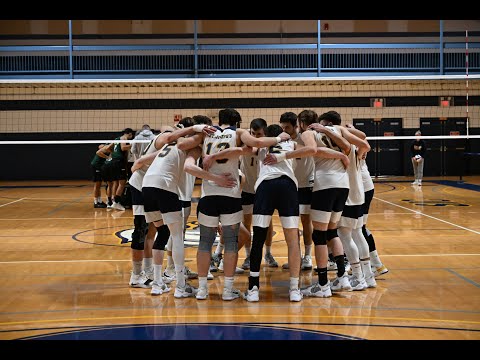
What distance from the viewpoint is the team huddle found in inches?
250

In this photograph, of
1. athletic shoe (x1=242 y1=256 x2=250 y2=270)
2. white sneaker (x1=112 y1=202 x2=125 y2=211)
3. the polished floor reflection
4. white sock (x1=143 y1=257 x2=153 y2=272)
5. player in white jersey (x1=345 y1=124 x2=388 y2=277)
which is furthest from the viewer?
white sneaker (x1=112 y1=202 x2=125 y2=211)

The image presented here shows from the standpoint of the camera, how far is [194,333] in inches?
205

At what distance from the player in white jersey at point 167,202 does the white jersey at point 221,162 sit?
0.17m

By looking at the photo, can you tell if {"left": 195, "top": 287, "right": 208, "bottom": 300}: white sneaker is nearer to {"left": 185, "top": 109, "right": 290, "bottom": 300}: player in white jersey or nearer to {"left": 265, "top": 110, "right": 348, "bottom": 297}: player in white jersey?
{"left": 185, "top": 109, "right": 290, "bottom": 300}: player in white jersey

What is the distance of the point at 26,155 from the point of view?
2491 centimetres

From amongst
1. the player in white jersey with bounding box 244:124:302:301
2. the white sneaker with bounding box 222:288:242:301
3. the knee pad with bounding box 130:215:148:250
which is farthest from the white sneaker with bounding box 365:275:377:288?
the knee pad with bounding box 130:215:148:250

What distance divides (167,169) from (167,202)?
13.7 inches

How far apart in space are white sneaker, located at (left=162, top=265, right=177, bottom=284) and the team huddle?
0.27m

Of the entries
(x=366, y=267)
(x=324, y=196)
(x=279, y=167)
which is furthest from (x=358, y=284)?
(x=279, y=167)

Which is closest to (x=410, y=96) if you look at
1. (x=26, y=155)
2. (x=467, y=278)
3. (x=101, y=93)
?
(x=101, y=93)

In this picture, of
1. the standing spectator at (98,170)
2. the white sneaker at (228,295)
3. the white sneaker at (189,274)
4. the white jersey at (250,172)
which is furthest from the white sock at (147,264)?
the standing spectator at (98,170)

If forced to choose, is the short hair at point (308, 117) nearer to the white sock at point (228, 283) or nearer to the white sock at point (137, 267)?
the white sock at point (228, 283)

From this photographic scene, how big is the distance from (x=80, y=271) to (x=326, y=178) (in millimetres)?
3289
